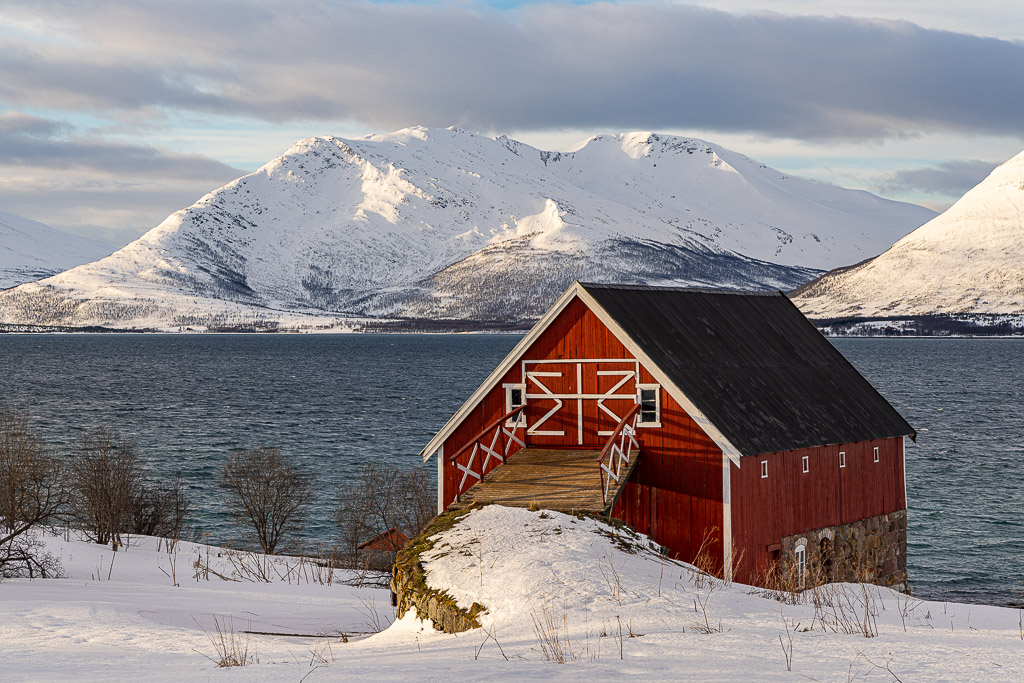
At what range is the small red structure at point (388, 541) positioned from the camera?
130ft

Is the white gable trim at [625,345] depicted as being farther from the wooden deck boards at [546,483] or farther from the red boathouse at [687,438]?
the wooden deck boards at [546,483]

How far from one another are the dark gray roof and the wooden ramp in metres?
3.77

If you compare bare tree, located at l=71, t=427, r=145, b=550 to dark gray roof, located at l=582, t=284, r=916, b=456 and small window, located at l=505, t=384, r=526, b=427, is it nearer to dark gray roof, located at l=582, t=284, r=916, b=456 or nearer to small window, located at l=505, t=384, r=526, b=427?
small window, located at l=505, t=384, r=526, b=427

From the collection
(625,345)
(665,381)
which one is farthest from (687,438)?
(625,345)

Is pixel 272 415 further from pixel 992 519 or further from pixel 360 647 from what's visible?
pixel 360 647

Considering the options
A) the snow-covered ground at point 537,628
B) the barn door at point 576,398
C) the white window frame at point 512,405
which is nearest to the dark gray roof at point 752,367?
the barn door at point 576,398

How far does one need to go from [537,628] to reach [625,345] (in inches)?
636

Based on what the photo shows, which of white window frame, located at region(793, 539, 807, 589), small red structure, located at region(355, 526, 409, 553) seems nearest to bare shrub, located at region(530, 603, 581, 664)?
white window frame, located at region(793, 539, 807, 589)

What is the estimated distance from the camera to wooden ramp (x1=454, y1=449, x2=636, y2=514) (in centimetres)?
2727

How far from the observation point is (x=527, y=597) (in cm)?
1830

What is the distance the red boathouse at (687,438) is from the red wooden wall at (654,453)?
4cm

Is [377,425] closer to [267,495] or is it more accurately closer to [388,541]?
[267,495]

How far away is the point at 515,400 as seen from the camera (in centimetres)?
3416

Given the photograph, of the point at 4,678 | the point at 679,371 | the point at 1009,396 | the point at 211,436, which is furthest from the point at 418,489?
the point at 1009,396
